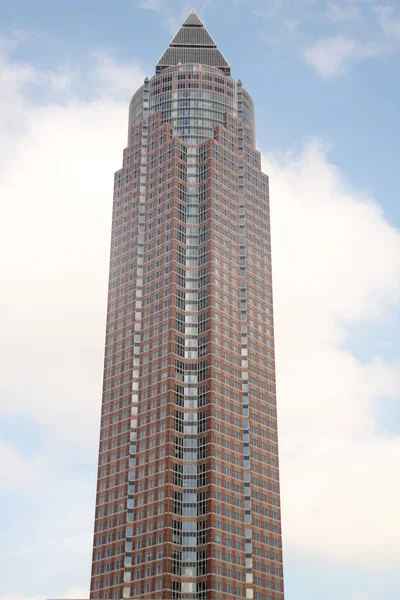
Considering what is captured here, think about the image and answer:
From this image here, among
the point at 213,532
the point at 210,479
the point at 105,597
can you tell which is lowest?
the point at 105,597

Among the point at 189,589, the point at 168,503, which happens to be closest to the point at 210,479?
the point at 168,503

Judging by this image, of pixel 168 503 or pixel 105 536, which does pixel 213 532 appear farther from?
pixel 105 536

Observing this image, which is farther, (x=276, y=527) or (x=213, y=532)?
(x=276, y=527)

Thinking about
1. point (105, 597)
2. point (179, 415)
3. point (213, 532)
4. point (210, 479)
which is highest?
point (179, 415)

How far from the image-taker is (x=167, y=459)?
625 feet

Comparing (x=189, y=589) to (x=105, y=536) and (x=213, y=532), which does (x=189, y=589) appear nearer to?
(x=213, y=532)

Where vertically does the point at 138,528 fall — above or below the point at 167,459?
below

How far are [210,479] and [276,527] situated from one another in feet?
71.0

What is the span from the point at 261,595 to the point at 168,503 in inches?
1106

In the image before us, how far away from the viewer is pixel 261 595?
186 metres

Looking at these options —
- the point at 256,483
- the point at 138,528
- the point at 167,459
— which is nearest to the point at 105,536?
the point at 138,528

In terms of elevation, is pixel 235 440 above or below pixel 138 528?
above

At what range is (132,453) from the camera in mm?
197625

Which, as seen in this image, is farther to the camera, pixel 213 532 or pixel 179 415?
pixel 179 415
